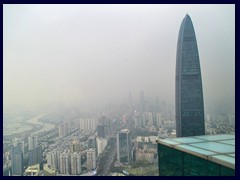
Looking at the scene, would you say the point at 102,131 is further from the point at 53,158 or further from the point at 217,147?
the point at 217,147

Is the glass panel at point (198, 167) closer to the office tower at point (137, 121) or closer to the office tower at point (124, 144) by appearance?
the office tower at point (124, 144)

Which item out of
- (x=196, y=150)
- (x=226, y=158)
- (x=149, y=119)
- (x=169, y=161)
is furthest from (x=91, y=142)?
(x=226, y=158)

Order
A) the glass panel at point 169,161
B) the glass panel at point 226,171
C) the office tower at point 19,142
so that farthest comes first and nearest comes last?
the office tower at point 19,142
the glass panel at point 169,161
the glass panel at point 226,171

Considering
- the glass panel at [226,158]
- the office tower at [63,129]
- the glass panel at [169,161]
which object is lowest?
the office tower at [63,129]

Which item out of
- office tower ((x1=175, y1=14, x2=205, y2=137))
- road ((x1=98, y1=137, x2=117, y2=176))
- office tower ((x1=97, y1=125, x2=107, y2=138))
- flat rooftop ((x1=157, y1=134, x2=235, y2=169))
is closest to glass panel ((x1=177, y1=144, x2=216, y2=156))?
flat rooftop ((x1=157, y1=134, x2=235, y2=169))

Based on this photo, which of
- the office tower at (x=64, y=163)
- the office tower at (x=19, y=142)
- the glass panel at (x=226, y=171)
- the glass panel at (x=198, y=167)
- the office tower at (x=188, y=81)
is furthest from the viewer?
the office tower at (x=188, y=81)

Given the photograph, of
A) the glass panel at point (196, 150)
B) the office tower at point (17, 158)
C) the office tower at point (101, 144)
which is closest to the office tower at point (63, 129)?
the office tower at point (101, 144)
